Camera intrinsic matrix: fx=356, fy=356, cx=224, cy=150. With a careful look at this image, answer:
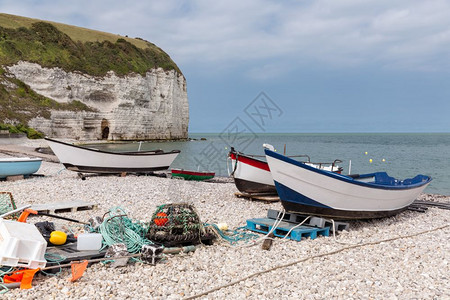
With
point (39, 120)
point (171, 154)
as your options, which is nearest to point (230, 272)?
point (171, 154)

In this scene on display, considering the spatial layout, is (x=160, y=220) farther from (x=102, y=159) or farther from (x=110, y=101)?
(x=110, y=101)

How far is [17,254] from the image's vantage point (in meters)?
5.09

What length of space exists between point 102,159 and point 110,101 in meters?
42.9

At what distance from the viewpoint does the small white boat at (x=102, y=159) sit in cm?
1706

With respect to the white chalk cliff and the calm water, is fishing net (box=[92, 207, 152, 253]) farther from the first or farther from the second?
the white chalk cliff

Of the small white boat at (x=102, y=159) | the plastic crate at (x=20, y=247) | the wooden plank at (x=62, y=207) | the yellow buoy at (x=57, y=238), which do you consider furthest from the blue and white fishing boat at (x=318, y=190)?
the small white boat at (x=102, y=159)

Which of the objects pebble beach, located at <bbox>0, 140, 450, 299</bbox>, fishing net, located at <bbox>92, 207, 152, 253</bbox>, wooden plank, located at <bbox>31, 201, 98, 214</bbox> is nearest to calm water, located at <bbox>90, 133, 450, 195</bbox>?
wooden plank, located at <bbox>31, 201, 98, 214</bbox>

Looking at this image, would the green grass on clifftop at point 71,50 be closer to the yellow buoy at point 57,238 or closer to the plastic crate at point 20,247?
the yellow buoy at point 57,238

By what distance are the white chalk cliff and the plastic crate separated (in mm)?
48765

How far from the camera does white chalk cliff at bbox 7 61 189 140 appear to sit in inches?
2046

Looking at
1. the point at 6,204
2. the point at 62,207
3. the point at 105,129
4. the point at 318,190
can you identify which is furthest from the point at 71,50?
the point at 318,190

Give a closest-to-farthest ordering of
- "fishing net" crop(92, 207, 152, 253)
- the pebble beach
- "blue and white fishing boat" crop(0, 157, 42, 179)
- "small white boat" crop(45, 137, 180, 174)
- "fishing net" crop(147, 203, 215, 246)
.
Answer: the pebble beach
"fishing net" crop(92, 207, 152, 253)
"fishing net" crop(147, 203, 215, 246)
"blue and white fishing boat" crop(0, 157, 42, 179)
"small white boat" crop(45, 137, 180, 174)

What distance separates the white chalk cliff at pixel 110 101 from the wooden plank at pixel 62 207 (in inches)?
1732

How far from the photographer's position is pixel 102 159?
58.5ft
